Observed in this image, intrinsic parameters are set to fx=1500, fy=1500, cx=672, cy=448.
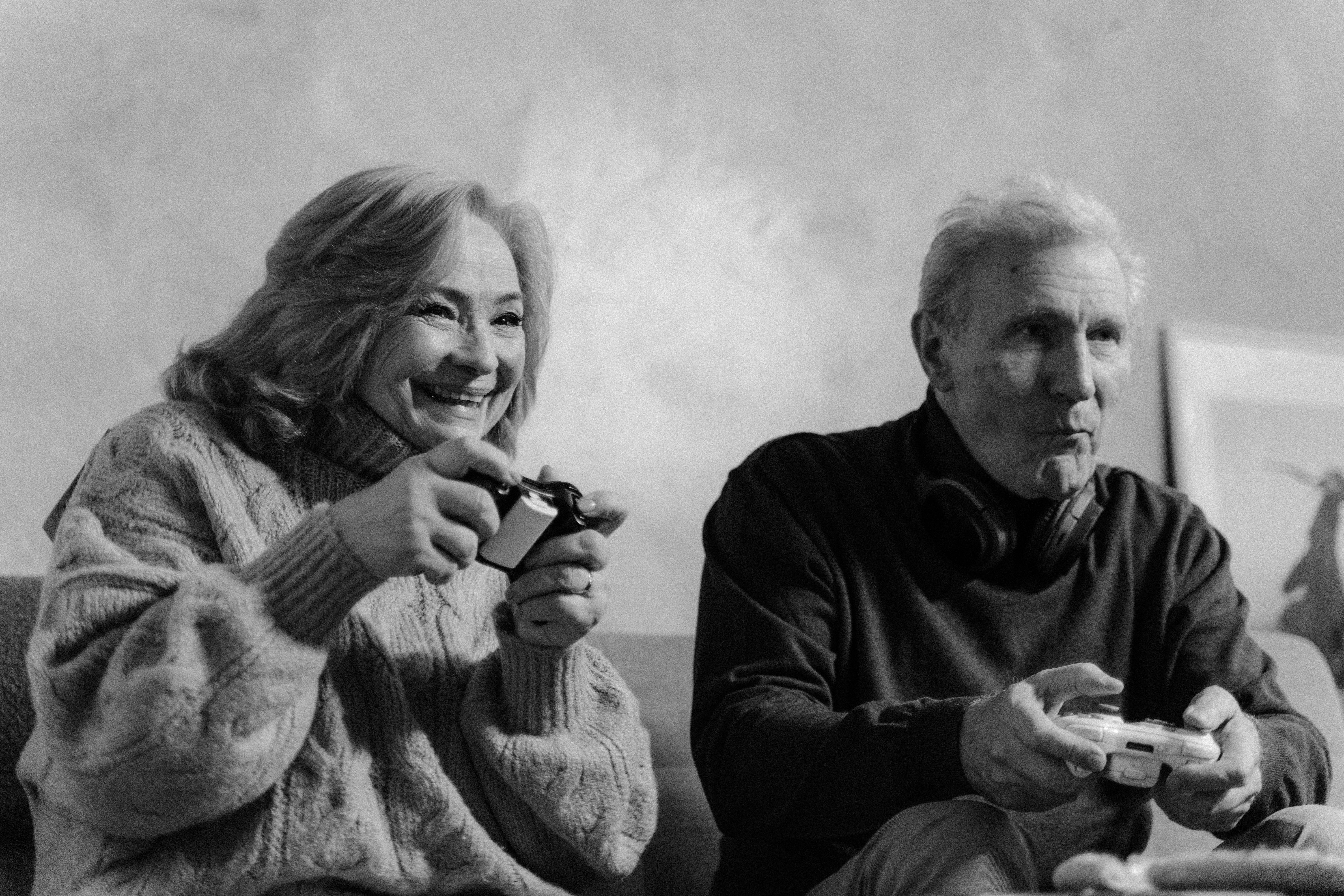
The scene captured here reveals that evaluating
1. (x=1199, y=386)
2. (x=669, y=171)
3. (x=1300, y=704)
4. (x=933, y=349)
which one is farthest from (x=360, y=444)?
(x=1199, y=386)

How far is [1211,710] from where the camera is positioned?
1.44 meters

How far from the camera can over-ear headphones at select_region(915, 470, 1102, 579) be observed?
5.52ft

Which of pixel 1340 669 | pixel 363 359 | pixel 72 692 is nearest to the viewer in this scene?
pixel 72 692

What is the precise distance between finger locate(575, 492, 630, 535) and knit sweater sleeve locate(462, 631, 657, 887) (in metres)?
0.14

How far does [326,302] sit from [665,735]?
0.75 meters

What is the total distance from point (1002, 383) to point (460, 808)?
31.1 inches

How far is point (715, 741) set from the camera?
157cm

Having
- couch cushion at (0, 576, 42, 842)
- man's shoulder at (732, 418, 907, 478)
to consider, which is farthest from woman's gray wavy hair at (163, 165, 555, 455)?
man's shoulder at (732, 418, 907, 478)

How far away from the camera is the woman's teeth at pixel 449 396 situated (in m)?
1.53

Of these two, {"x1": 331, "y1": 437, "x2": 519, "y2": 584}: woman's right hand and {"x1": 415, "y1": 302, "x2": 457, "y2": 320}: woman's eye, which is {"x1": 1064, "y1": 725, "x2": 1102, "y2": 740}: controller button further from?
{"x1": 415, "y1": 302, "x2": 457, "y2": 320}: woman's eye

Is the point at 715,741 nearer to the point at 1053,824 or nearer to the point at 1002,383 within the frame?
the point at 1053,824

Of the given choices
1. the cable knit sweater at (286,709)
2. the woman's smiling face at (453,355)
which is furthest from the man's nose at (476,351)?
the cable knit sweater at (286,709)

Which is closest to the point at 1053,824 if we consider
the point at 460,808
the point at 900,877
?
the point at 900,877

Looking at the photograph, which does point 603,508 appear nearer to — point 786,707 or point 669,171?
point 786,707
